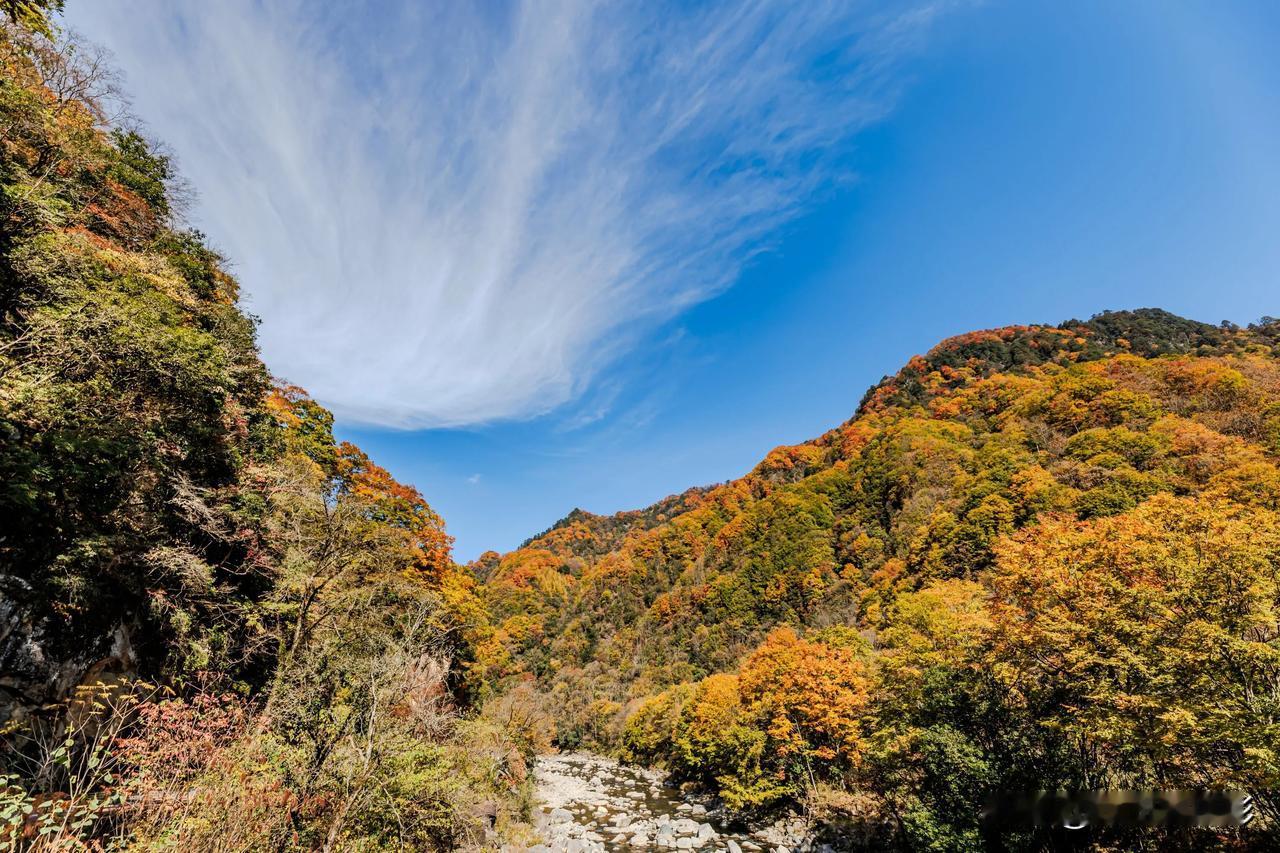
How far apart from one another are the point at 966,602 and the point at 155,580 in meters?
28.2

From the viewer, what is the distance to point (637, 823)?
72.7 feet

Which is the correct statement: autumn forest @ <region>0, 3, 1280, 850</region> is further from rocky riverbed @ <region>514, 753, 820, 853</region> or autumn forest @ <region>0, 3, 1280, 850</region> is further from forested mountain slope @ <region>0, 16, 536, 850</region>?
rocky riverbed @ <region>514, 753, 820, 853</region>

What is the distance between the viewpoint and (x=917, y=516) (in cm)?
4775

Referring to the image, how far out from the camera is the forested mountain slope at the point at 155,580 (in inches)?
262

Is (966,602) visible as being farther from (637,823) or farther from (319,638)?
(319,638)

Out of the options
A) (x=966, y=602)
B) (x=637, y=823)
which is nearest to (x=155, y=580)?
(x=637, y=823)

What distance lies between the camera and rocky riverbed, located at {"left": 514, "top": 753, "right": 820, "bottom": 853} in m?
18.6

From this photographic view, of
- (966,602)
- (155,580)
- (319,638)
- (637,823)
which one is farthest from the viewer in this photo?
(637,823)

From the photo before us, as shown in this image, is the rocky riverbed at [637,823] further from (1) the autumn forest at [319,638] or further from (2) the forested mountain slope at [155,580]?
(2) the forested mountain slope at [155,580]

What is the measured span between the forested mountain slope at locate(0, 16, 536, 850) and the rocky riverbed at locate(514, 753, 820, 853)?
7.60 m

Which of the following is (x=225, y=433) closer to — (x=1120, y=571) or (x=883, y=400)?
(x=1120, y=571)

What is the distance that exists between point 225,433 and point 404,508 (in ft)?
37.8

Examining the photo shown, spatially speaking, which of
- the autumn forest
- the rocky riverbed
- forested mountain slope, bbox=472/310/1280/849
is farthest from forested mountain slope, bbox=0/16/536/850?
forested mountain slope, bbox=472/310/1280/849

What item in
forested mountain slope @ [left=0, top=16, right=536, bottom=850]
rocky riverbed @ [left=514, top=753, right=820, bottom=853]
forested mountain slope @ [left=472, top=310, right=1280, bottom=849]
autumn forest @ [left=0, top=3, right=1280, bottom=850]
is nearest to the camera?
forested mountain slope @ [left=0, top=16, right=536, bottom=850]
